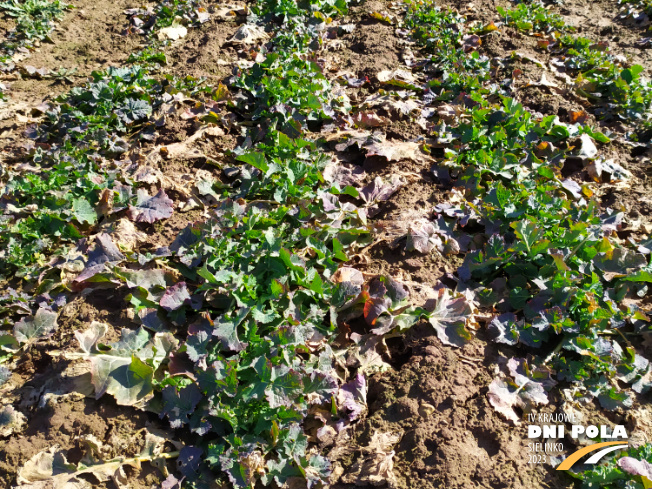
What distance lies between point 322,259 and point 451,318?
831 millimetres

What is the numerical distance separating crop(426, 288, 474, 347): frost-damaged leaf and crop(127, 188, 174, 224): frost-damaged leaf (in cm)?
188

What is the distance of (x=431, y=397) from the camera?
241 centimetres

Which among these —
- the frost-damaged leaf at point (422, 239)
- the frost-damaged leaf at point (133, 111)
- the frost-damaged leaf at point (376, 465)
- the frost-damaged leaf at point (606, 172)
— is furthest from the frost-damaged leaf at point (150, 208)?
the frost-damaged leaf at point (606, 172)

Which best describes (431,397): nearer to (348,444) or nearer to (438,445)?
(438,445)

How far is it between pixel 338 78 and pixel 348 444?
10.9 feet

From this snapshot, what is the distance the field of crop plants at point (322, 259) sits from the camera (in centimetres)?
232

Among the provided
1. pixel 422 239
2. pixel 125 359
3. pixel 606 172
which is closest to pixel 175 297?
pixel 125 359

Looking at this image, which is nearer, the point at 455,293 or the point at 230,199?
the point at 455,293

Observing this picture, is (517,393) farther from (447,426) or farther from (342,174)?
(342,174)

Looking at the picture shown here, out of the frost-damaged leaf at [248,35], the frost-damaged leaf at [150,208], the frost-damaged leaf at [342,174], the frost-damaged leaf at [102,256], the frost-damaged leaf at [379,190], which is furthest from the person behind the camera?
the frost-damaged leaf at [248,35]

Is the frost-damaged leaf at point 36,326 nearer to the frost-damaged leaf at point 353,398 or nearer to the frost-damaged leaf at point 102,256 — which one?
the frost-damaged leaf at point 102,256

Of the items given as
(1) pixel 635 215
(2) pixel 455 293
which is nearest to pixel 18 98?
(2) pixel 455 293

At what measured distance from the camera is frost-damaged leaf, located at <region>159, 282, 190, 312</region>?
2756mm

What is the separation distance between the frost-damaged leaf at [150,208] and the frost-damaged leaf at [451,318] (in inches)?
73.8
